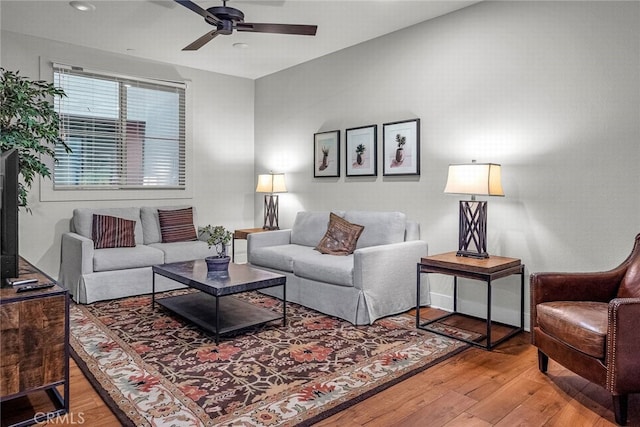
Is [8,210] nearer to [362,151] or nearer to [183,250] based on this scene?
[183,250]

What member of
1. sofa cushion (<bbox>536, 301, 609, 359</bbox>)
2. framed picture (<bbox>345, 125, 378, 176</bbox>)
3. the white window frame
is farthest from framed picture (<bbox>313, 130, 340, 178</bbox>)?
sofa cushion (<bbox>536, 301, 609, 359</bbox>)

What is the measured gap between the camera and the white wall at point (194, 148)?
14.8ft

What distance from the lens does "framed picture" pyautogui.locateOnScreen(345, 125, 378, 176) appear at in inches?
179

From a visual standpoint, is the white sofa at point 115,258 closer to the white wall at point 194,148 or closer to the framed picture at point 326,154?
the white wall at point 194,148

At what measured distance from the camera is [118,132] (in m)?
5.09

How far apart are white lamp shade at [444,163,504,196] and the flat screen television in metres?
2.83

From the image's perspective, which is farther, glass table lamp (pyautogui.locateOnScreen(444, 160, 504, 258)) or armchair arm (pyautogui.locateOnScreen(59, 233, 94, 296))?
armchair arm (pyautogui.locateOnScreen(59, 233, 94, 296))

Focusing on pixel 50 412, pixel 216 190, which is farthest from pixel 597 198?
pixel 216 190

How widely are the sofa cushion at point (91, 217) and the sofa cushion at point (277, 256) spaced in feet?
4.76

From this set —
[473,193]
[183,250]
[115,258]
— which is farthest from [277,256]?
[473,193]

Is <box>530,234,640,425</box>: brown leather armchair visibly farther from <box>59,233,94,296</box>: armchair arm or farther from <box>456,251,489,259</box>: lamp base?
<box>59,233,94,296</box>: armchair arm

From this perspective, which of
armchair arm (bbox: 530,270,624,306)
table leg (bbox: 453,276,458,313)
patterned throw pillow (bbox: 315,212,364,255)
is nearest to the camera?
armchair arm (bbox: 530,270,624,306)

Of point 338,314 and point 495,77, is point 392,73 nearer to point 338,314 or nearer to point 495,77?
point 495,77

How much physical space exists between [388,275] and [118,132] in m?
3.64
